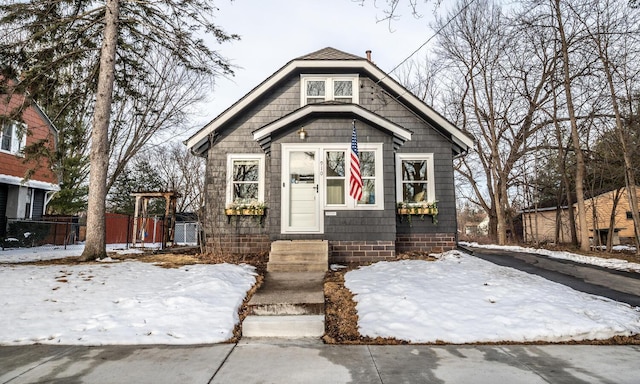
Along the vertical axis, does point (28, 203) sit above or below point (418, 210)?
above

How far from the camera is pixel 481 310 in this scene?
4434 mm

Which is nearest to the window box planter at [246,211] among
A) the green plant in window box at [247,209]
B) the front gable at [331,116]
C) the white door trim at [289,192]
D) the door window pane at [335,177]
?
the green plant in window box at [247,209]

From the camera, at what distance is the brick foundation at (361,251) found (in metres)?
8.06

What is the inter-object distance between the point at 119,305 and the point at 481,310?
16.1 ft

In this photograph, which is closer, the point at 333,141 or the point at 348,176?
the point at 348,176

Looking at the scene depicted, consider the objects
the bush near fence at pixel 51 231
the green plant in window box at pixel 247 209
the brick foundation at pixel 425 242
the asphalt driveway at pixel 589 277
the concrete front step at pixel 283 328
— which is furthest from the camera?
the bush near fence at pixel 51 231

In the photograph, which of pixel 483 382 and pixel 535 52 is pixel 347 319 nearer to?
pixel 483 382

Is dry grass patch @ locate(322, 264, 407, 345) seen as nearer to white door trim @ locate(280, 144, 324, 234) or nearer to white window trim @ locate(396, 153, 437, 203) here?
white door trim @ locate(280, 144, 324, 234)

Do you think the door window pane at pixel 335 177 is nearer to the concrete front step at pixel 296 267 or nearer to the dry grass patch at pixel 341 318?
the concrete front step at pixel 296 267

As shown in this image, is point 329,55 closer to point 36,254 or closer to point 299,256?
point 299,256

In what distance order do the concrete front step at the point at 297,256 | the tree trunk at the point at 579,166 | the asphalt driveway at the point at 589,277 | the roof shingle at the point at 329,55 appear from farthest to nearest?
the tree trunk at the point at 579,166
the roof shingle at the point at 329,55
the concrete front step at the point at 297,256
the asphalt driveway at the point at 589,277

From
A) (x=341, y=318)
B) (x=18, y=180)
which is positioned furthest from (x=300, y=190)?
(x=18, y=180)

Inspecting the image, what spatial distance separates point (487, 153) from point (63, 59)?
20315 millimetres

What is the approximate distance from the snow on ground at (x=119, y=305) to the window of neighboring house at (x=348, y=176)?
3025 millimetres
